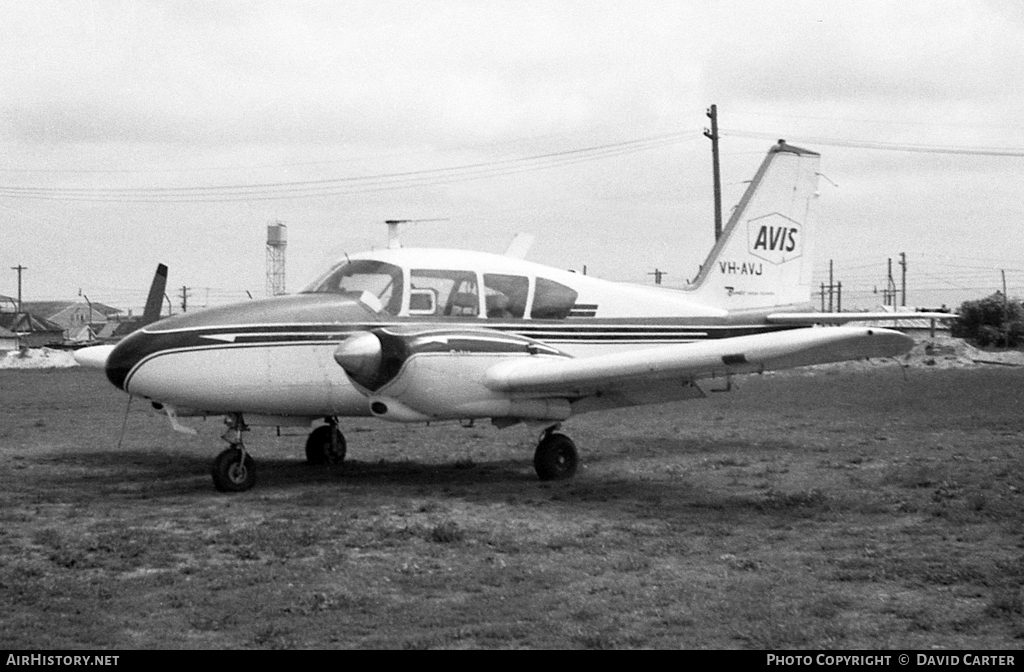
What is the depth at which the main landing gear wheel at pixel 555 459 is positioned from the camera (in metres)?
13.1

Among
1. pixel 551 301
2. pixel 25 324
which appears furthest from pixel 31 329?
pixel 551 301

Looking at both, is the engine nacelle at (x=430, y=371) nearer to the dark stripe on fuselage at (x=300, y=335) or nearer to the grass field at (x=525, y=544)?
the dark stripe on fuselage at (x=300, y=335)

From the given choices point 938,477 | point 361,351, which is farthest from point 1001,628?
point 361,351

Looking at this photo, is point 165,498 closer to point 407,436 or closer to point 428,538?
point 428,538

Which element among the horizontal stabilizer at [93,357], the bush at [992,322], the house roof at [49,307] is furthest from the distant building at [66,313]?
Answer: the horizontal stabilizer at [93,357]

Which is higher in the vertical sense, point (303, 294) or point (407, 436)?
point (303, 294)

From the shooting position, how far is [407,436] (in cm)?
1814

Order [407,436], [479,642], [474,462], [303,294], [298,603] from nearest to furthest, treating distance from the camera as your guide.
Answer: [479,642] → [298,603] → [303,294] → [474,462] → [407,436]

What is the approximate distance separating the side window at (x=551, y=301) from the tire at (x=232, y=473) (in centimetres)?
368

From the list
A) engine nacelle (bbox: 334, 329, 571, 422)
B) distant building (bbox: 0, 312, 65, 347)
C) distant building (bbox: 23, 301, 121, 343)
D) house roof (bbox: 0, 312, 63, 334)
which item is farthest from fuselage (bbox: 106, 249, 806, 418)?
distant building (bbox: 23, 301, 121, 343)

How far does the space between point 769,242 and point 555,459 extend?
16.7 feet

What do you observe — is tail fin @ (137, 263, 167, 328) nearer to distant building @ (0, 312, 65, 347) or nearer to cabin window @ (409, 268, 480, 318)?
cabin window @ (409, 268, 480, 318)

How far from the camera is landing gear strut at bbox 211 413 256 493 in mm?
12008

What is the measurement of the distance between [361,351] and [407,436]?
6714mm
